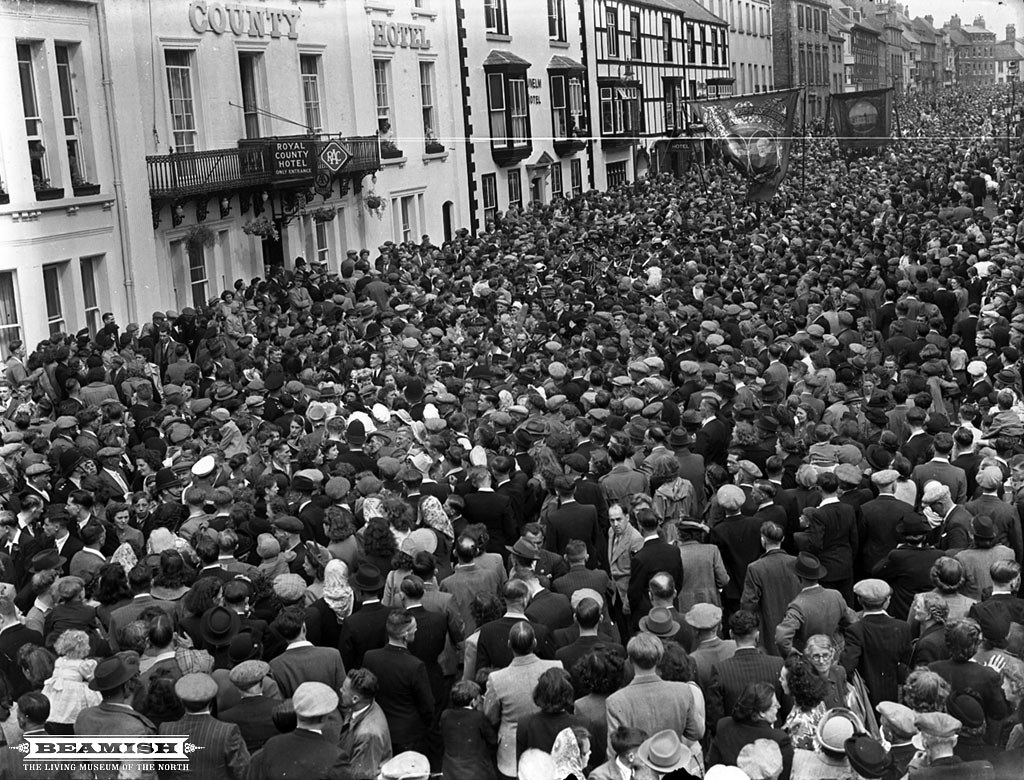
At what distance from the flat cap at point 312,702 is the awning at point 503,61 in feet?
83.6

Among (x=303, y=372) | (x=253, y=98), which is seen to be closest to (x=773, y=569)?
(x=303, y=372)

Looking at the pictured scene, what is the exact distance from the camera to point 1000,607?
21.9ft

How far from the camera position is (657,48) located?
93.9 ft

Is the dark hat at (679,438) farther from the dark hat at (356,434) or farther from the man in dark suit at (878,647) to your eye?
the man in dark suit at (878,647)

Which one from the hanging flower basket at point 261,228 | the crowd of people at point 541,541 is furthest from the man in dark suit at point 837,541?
the hanging flower basket at point 261,228

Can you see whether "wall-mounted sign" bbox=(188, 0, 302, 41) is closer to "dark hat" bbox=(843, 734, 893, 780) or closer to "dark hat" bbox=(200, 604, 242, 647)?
"dark hat" bbox=(200, 604, 242, 647)

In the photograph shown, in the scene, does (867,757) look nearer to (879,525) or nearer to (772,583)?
(772,583)

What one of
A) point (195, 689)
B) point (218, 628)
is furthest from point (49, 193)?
point (195, 689)

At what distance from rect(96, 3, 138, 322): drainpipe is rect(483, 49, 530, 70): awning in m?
12.1

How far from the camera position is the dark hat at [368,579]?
7375 mm

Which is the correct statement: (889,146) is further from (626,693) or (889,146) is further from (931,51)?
(626,693)

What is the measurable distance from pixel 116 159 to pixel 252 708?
1494cm

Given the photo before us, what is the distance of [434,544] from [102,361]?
297 inches

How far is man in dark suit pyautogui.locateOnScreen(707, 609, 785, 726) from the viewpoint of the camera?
21.2 feet
